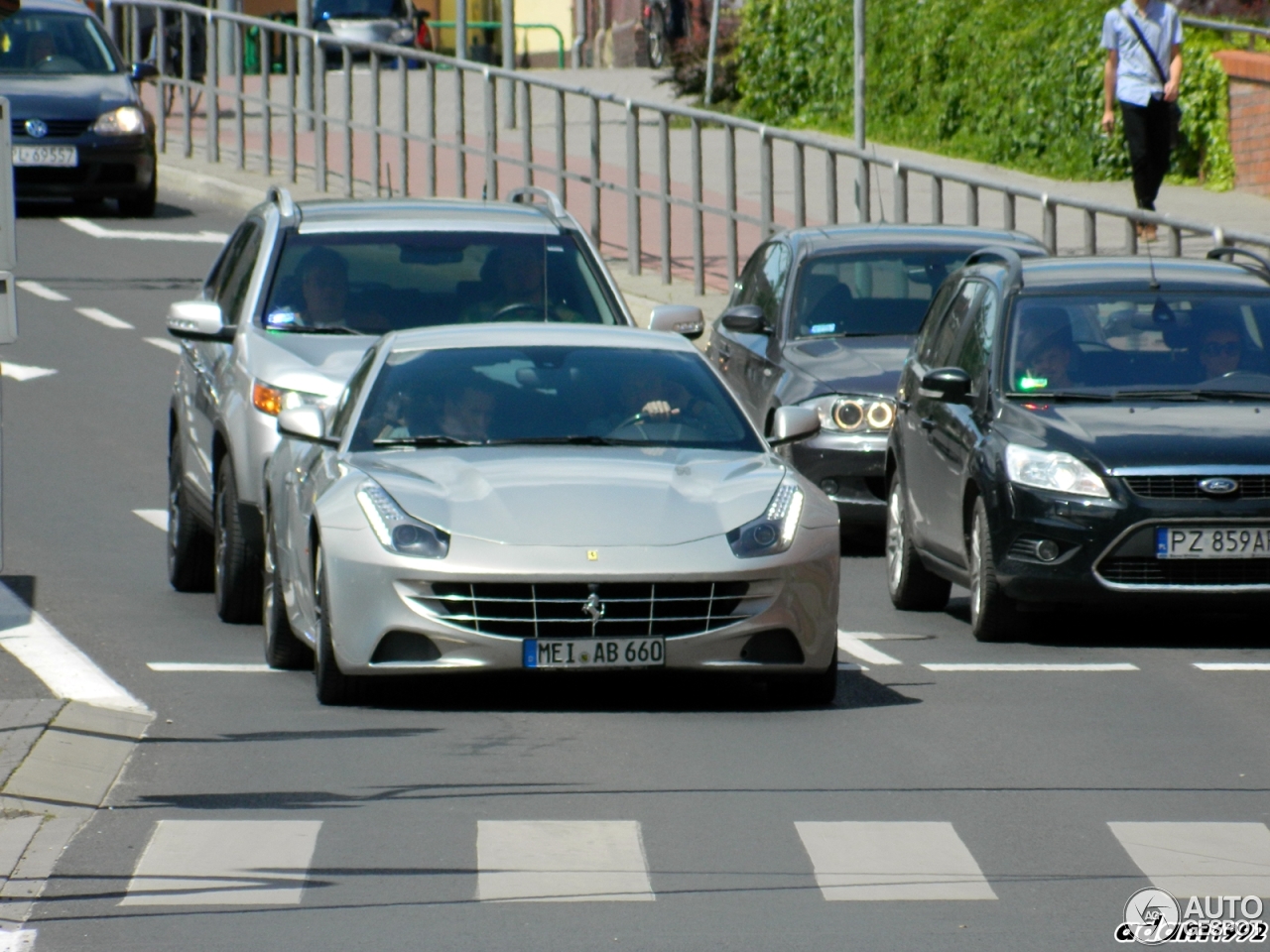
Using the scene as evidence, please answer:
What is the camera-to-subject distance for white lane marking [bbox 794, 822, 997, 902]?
718 centimetres

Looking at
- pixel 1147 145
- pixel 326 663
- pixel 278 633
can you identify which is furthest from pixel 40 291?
pixel 326 663

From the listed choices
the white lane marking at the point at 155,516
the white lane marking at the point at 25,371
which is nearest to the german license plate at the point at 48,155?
the white lane marking at the point at 25,371

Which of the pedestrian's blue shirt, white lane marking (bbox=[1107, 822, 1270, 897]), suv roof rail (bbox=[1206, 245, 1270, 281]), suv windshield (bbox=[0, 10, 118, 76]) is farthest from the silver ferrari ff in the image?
suv windshield (bbox=[0, 10, 118, 76])

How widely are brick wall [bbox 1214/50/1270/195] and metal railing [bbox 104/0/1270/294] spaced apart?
227cm

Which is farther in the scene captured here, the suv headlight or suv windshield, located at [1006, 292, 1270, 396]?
the suv headlight

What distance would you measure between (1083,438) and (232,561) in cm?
353

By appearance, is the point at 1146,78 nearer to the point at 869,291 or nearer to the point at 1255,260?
the point at 869,291

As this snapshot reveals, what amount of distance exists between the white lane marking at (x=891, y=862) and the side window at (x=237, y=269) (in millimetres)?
6011

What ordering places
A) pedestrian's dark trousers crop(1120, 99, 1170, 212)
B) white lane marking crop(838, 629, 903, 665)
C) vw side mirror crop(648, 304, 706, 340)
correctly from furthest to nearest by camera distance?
1. pedestrian's dark trousers crop(1120, 99, 1170, 212)
2. vw side mirror crop(648, 304, 706, 340)
3. white lane marking crop(838, 629, 903, 665)

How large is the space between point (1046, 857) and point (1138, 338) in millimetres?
5424

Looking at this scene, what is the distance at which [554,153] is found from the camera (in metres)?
29.1

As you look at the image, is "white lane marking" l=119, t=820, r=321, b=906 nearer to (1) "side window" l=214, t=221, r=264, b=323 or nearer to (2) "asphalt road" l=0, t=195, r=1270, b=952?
(2) "asphalt road" l=0, t=195, r=1270, b=952

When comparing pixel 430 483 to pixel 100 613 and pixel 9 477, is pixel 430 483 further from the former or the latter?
pixel 9 477

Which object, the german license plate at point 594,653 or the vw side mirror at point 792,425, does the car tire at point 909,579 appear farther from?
the german license plate at point 594,653
